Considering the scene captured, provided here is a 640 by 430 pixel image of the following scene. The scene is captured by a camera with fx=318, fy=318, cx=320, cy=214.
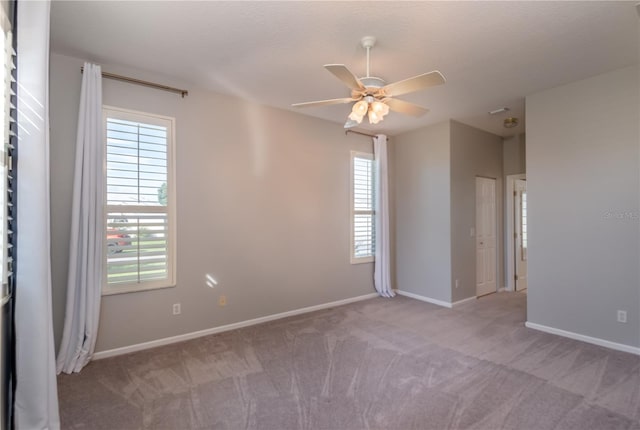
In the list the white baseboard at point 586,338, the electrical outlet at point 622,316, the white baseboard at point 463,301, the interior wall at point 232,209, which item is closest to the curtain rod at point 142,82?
the interior wall at point 232,209

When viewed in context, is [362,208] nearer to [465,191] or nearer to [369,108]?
[465,191]

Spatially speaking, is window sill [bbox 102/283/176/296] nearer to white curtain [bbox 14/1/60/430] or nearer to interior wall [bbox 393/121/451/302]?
white curtain [bbox 14/1/60/430]

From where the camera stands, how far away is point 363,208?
5.15 m

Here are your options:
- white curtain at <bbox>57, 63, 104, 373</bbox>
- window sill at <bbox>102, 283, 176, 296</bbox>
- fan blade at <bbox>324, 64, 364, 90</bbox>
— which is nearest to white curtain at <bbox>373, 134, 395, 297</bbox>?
fan blade at <bbox>324, 64, 364, 90</bbox>

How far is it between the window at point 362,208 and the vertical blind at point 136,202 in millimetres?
2715

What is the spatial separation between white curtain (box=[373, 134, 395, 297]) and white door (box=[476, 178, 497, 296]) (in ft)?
4.95

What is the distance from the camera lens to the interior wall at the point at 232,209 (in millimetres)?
2895

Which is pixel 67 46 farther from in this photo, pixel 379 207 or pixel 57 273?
pixel 379 207

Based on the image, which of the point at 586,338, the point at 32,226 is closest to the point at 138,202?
the point at 32,226

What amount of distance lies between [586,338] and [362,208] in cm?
311

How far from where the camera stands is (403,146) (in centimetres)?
540

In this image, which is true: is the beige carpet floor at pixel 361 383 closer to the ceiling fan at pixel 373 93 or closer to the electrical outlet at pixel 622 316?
the electrical outlet at pixel 622 316


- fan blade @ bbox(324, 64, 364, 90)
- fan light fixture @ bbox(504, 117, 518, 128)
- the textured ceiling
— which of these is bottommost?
fan blade @ bbox(324, 64, 364, 90)

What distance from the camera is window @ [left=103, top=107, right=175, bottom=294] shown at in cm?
304
